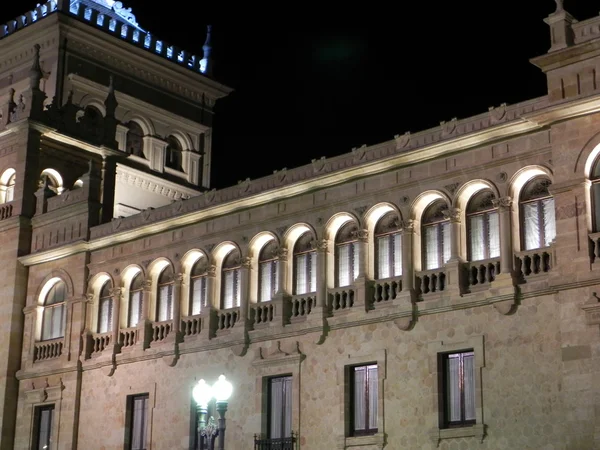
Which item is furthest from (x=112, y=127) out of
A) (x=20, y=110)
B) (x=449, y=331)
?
(x=449, y=331)

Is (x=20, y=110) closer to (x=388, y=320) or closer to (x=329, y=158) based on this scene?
(x=329, y=158)

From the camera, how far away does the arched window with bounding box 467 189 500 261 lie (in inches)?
1059

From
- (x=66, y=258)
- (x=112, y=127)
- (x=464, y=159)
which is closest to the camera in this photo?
(x=464, y=159)

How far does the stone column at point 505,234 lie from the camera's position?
85.1 ft

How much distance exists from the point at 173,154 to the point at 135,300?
12.8m

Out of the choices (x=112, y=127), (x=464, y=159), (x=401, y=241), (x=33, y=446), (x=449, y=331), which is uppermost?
(x=112, y=127)

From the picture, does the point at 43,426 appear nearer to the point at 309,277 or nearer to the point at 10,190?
the point at 10,190

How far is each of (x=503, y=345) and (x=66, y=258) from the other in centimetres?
1782

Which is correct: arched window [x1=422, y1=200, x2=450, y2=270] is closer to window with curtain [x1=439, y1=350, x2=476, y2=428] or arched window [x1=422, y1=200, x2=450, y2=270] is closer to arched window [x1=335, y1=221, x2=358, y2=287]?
arched window [x1=335, y1=221, x2=358, y2=287]

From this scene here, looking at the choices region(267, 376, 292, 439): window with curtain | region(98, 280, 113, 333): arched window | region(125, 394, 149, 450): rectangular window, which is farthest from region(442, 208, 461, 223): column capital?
region(98, 280, 113, 333): arched window

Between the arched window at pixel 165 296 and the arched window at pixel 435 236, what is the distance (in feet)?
31.6

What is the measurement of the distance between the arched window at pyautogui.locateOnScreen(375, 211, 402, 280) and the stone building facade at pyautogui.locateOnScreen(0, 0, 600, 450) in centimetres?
6

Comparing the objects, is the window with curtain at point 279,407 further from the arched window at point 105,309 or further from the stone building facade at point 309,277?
the arched window at point 105,309

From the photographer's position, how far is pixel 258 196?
32.0 metres
